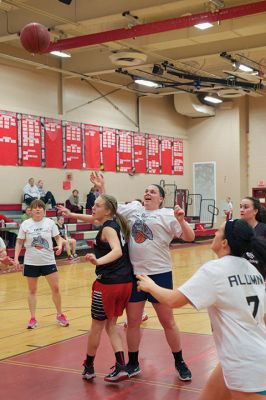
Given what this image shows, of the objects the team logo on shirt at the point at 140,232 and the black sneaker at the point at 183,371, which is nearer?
the black sneaker at the point at 183,371

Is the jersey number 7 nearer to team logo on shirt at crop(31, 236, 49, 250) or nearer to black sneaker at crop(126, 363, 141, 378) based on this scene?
black sneaker at crop(126, 363, 141, 378)

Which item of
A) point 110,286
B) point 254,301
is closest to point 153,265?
point 110,286

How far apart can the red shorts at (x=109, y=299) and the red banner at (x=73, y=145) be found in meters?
14.9

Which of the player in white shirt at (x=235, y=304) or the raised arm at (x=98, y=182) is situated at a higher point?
the raised arm at (x=98, y=182)

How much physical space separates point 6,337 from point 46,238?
1.39 metres

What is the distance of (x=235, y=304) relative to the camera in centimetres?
296

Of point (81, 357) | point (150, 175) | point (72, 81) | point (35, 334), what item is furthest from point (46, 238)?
point (150, 175)

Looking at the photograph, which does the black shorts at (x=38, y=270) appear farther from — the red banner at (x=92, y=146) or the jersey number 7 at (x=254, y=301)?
the red banner at (x=92, y=146)

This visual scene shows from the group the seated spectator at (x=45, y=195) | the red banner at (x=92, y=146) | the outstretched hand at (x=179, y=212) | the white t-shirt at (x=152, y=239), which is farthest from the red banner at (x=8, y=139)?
the outstretched hand at (x=179, y=212)

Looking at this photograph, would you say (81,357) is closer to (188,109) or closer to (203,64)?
(203,64)

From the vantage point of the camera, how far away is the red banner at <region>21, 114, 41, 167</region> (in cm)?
1811

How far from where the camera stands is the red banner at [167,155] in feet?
80.6

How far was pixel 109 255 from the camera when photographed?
15.9 feet

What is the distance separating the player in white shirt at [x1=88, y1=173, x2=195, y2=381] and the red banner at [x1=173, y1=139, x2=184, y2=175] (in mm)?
20195
